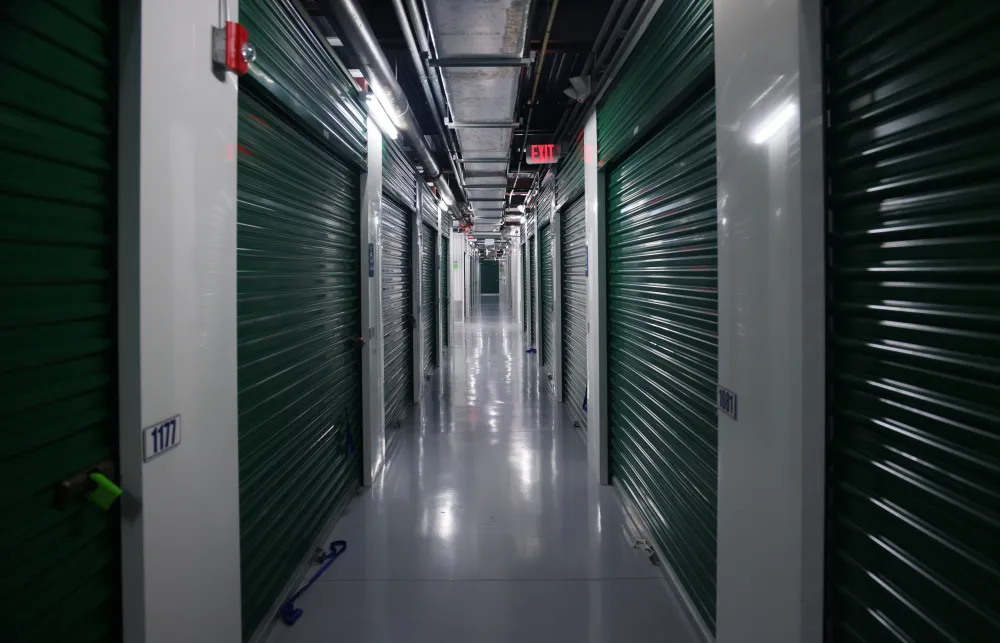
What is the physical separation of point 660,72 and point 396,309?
12.9 ft

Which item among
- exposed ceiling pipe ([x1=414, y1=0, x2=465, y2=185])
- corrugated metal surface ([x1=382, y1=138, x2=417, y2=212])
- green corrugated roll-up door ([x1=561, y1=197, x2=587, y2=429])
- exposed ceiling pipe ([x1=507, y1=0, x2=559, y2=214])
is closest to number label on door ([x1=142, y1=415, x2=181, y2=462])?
exposed ceiling pipe ([x1=414, y1=0, x2=465, y2=185])

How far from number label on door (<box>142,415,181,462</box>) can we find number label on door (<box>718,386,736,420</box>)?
75.9 inches

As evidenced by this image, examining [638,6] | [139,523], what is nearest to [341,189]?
[638,6]

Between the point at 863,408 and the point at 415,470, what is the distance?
11.9 ft

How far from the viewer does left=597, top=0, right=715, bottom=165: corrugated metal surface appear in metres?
2.15

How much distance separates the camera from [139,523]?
142 centimetres

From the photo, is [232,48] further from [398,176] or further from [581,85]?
[398,176]

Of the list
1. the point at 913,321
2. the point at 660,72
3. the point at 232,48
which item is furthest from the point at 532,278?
the point at 913,321

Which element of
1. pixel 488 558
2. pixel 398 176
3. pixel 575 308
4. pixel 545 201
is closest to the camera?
pixel 488 558

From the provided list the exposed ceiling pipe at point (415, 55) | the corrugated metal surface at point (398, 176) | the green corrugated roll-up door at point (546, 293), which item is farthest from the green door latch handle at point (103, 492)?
the green corrugated roll-up door at point (546, 293)

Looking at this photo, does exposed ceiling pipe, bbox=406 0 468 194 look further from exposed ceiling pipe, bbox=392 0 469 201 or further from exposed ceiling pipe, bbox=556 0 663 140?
exposed ceiling pipe, bbox=556 0 663 140

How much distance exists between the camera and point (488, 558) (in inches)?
116

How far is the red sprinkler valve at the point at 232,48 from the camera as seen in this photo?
1774 millimetres

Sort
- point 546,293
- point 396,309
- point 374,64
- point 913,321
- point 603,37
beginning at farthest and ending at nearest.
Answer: point 546,293 → point 396,309 → point 603,37 → point 374,64 → point 913,321
